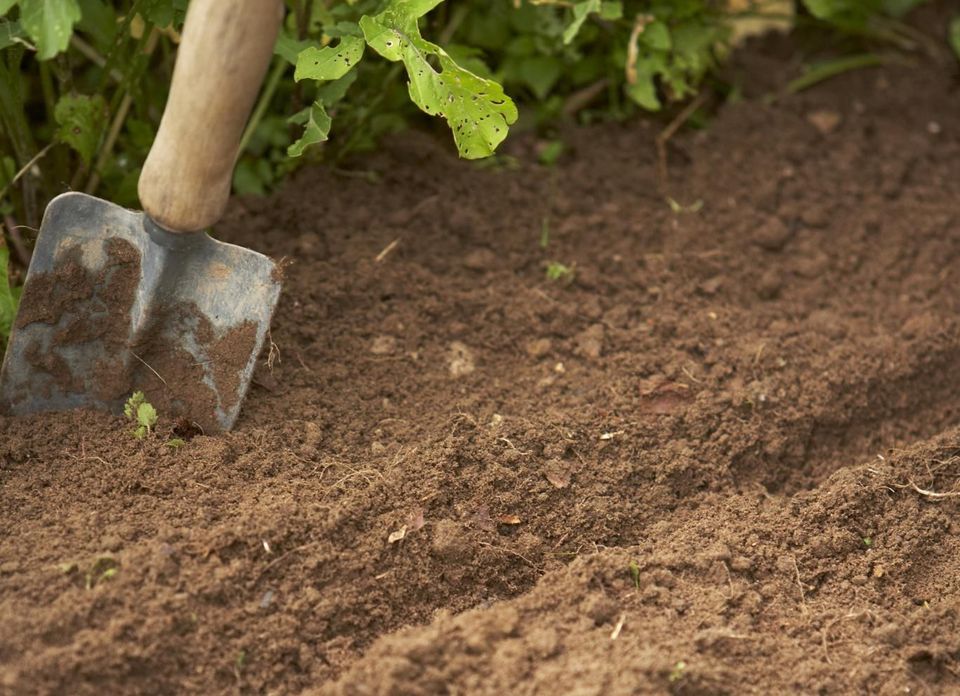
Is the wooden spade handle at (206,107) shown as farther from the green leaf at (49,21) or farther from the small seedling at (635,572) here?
the small seedling at (635,572)

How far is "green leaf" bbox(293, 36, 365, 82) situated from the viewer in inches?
87.7

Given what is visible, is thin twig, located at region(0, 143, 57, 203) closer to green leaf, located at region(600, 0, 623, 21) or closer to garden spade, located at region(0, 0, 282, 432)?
garden spade, located at region(0, 0, 282, 432)

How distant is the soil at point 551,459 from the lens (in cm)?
191

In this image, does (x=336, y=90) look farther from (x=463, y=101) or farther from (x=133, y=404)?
(x=133, y=404)

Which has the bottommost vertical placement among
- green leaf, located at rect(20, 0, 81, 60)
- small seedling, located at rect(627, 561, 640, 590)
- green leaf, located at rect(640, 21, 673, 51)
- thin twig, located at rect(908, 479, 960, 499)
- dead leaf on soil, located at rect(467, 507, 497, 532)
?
dead leaf on soil, located at rect(467, 507, 497, 532)

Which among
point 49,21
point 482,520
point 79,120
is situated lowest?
point 482,520

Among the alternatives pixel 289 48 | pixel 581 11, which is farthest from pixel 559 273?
pixel 289 48

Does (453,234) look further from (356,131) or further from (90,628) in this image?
(90,628)

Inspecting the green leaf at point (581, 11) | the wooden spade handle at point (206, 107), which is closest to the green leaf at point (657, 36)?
the green leaf at point (581, 11)

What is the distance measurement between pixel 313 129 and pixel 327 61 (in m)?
0.14

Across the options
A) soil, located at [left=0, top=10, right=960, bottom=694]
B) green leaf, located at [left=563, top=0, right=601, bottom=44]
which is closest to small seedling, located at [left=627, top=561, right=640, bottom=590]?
soil, located at [left=0, top=10, right=960, bottom=694]

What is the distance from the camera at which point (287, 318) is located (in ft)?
8.26

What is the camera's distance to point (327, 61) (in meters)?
2.24

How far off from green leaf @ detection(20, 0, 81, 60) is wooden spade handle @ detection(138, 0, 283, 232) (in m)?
0.20
